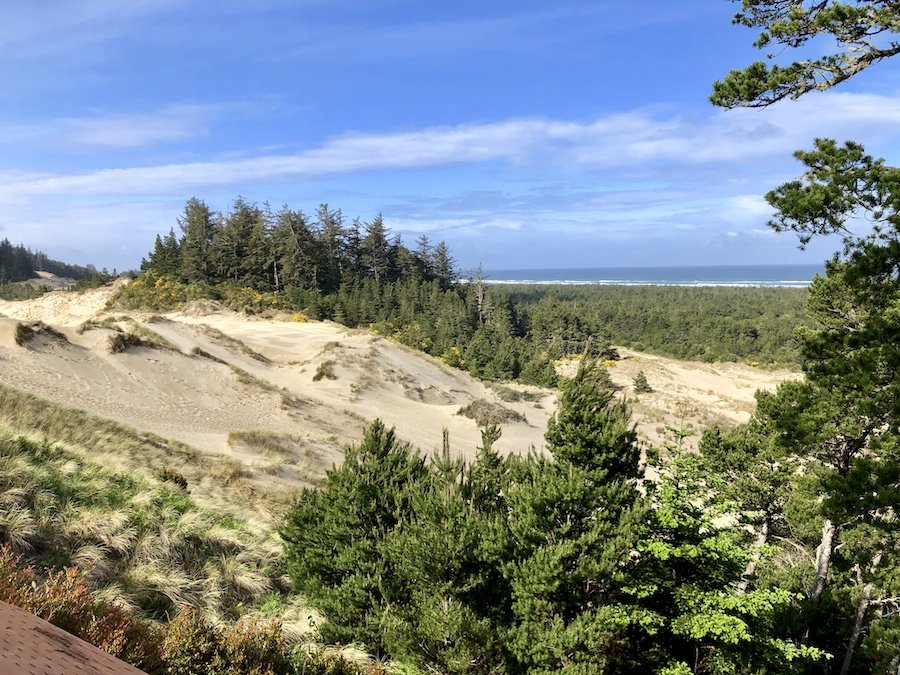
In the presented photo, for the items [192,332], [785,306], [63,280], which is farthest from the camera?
[785,306]

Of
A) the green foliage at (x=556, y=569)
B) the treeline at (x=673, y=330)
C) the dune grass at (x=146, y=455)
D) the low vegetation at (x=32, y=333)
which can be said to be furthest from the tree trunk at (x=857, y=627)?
the treeline at (x=673, y=330)

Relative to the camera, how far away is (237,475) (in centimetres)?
1797

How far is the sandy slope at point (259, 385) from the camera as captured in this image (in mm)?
23375

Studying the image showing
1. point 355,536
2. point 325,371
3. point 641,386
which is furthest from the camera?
point 641,386

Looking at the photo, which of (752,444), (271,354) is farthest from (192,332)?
(752,444)

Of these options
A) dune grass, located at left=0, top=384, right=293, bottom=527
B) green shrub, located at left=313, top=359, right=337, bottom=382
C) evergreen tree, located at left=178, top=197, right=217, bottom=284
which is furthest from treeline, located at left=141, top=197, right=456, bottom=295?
dune grass, located at left=0, top=384, right=293, bottom=527

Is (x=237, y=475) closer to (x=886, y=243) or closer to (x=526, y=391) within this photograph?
(x=886, y=243)

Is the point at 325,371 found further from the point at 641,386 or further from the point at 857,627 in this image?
the point at 641,386

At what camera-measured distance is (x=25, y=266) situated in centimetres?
10475

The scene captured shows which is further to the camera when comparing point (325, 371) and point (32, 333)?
point (325, 371)

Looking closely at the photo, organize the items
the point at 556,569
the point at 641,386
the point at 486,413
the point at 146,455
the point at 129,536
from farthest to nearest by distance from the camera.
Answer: the point at 641,386 → the point at 486,413 → the point at 146,455 → the point at 129,536 → the point at 556,569

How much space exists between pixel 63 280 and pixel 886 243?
12760 centimetres

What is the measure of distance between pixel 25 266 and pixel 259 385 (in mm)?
104826

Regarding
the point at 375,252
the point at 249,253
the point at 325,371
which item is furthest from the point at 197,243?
the point at 325,371
